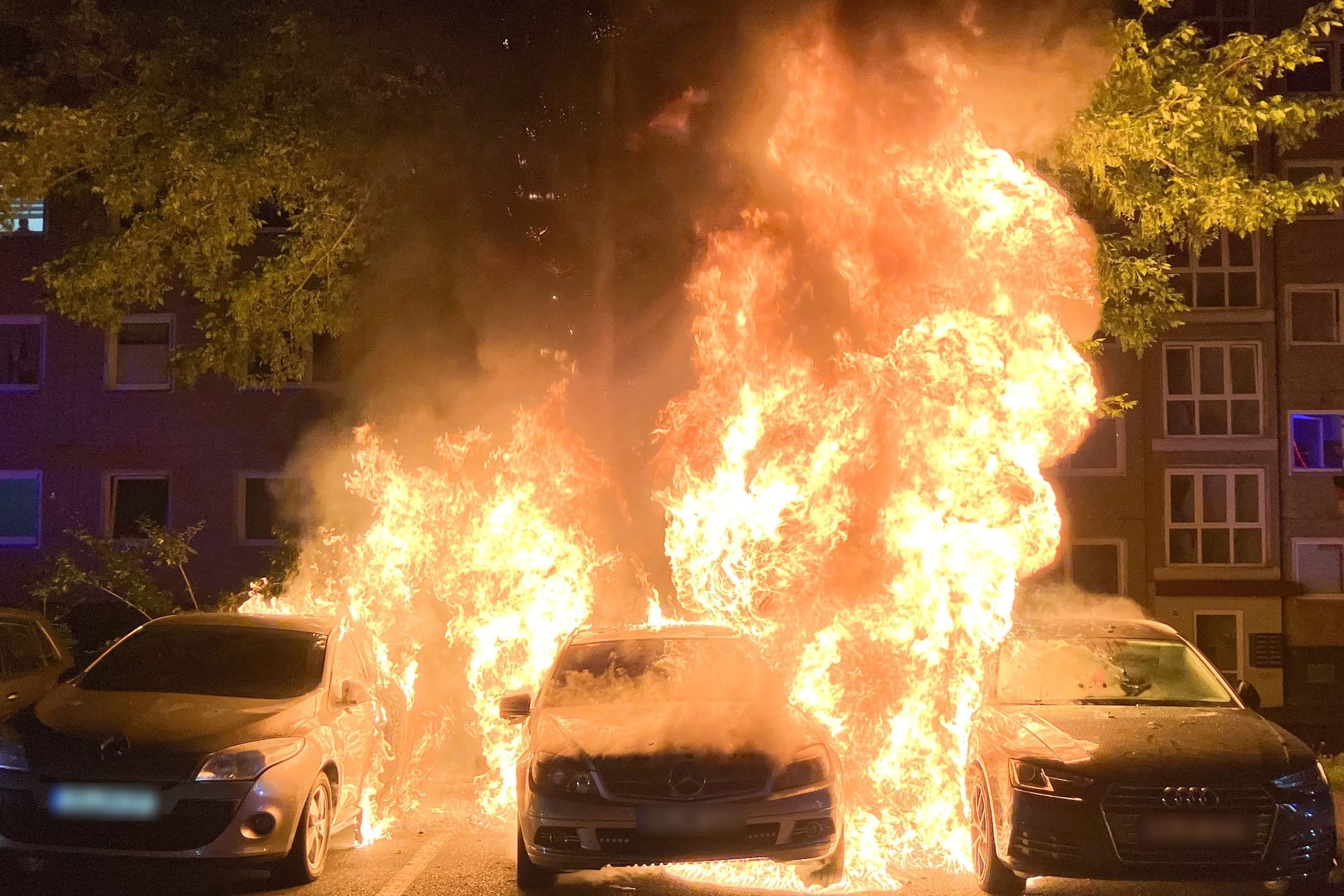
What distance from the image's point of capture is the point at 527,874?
722 centimetres

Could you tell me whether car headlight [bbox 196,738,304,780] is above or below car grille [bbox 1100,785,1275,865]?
above

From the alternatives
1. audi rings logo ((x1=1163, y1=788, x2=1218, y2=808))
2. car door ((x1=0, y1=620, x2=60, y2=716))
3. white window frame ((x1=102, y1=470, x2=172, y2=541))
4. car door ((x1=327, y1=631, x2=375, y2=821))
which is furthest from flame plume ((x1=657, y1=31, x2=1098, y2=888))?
white window frame ((x1=102, y1=470, x2=172, y2=541))

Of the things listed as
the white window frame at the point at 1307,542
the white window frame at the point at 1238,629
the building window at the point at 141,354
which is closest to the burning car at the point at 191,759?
the building window at the point at 141,354

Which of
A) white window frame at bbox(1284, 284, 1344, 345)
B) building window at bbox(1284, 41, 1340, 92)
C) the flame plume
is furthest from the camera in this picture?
building window at bbox(1284, 41, 1340, 92)

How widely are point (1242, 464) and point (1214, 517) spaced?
4.60 ft

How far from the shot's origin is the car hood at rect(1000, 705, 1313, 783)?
267 inches

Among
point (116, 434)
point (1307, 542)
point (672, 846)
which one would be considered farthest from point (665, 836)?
point (1307, 542)

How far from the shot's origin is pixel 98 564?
26.1m

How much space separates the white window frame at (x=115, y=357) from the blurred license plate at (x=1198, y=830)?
82.3 feet

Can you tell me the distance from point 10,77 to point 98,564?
13.6m

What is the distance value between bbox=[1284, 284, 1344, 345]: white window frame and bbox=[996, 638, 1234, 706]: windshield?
24.8m

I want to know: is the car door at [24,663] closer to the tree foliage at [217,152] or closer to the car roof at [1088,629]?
the tree foliage at [217,152]

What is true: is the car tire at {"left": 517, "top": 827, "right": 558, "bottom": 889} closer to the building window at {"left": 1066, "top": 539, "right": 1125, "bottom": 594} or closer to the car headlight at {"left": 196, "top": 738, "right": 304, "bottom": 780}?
the car headlight at {"left": 196, "top": 738, "right": 304, "bottom": 780}

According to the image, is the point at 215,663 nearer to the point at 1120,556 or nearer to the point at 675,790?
the point at 675,790
